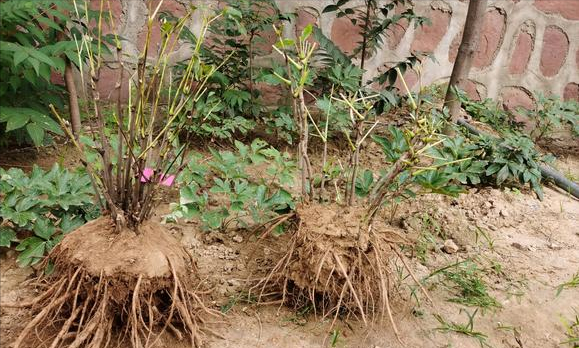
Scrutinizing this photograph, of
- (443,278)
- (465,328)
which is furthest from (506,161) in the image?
(465,328)

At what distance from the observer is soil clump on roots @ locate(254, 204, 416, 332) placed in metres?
1.50

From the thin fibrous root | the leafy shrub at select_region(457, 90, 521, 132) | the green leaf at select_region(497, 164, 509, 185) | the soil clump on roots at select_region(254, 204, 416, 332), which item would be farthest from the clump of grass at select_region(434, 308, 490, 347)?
the leafy shrub at select_region(457, 90, 521, 132)

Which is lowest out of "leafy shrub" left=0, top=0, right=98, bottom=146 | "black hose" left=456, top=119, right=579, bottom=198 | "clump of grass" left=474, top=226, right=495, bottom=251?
"clump of grass" left=474, top=226, right=495, bottom=251

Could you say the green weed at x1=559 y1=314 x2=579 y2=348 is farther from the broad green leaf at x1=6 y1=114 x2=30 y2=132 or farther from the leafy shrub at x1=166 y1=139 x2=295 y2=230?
the broad green leaf at x1=6 y1=114 x2=30 y2=132

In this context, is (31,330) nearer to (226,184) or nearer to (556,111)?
(226,184)

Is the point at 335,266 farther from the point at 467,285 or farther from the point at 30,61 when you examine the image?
the point at 30,61

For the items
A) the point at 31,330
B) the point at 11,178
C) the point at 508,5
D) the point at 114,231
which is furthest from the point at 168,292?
the point at 508,5

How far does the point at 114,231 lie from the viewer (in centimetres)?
138

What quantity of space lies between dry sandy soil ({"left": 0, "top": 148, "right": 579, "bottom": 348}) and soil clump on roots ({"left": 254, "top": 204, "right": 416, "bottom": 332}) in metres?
0.06

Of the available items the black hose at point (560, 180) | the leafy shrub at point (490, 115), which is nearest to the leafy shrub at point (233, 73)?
the leafy shrub at point (490, 115)

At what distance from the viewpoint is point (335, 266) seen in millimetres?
1485

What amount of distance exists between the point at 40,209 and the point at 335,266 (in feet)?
2.98

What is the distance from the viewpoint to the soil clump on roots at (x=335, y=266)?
4.92ft

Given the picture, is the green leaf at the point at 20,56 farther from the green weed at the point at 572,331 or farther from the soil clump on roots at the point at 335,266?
the green weed at the point at 572,331
